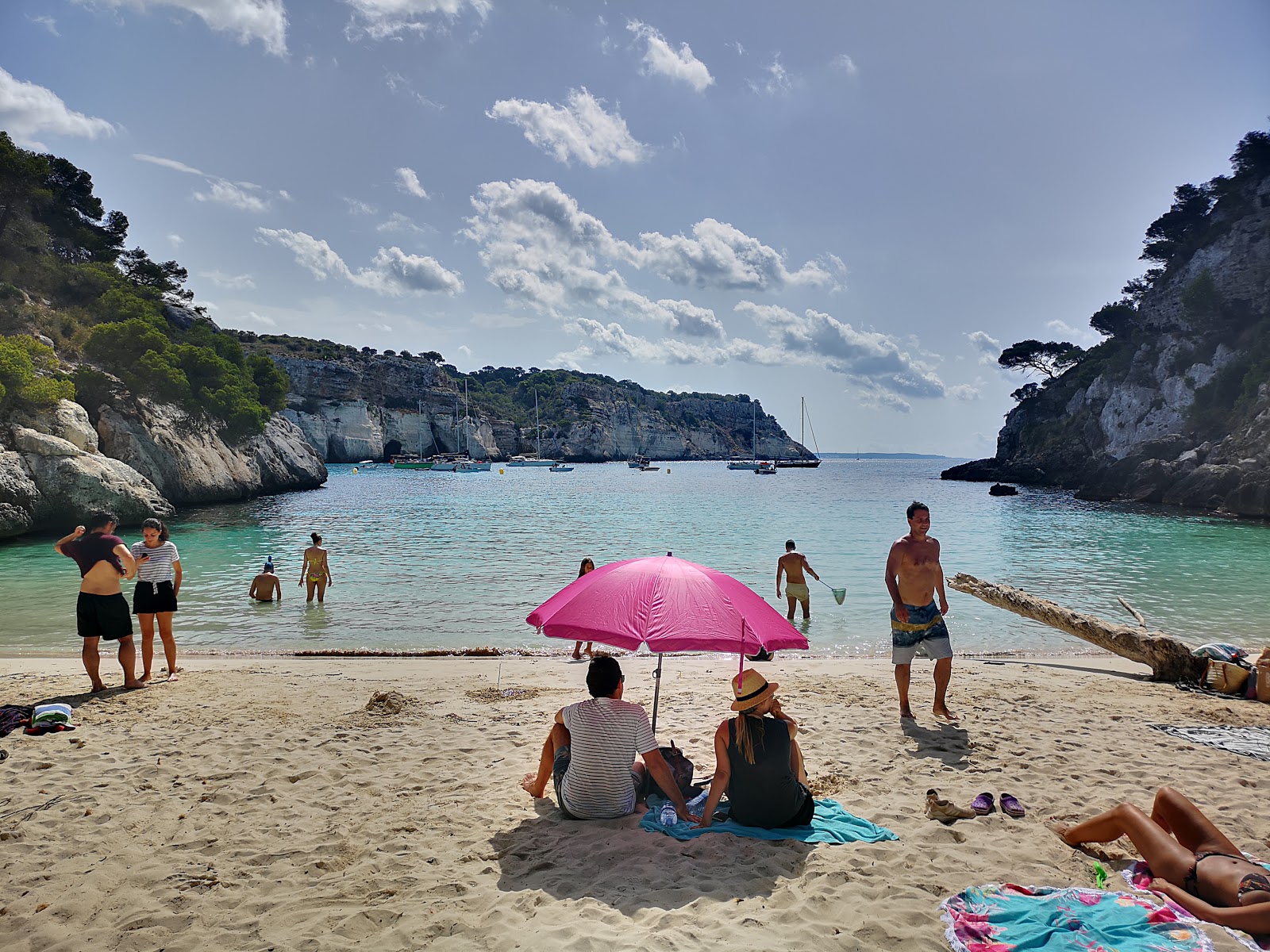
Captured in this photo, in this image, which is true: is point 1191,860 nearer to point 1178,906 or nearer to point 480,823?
point 1178,906

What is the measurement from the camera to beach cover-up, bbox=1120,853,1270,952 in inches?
119

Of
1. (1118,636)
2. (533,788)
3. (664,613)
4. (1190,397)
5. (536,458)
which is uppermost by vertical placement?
(1190,397)

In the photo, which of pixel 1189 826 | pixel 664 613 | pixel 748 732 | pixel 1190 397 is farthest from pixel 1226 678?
pixel 1190 397

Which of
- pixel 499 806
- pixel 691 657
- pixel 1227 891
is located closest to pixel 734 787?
pixel 499 806

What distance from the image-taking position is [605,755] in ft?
14.9

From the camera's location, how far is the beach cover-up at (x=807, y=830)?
434cm

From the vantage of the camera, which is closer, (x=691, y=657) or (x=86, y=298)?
(x=691, y=657)

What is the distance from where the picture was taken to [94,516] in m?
7.09

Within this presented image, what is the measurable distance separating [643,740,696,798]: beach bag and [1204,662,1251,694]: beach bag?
7.23 m

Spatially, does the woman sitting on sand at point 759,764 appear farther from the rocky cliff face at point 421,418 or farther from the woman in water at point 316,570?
the rocky cliff face at point 421,418

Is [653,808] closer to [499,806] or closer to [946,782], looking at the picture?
[499,806]

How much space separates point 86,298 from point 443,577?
39.7 metres

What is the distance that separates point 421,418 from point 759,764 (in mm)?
122147

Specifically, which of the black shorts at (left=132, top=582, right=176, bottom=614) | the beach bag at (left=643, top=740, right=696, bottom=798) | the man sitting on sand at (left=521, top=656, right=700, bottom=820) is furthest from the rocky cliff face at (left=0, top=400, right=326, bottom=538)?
the beach bag at (left=643, top=740, right=696, bottom=798)
